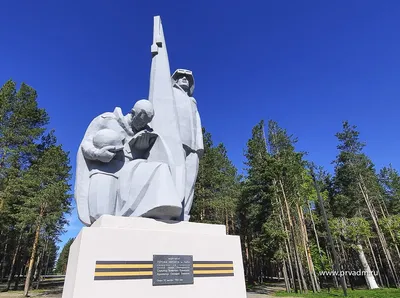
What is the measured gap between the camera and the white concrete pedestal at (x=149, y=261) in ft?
8.15

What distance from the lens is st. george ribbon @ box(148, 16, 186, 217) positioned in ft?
12.3

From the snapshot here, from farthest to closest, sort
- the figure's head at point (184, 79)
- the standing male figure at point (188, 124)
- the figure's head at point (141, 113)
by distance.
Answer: the figure's head at point (184, 79)
the standing male figure at point (188, 124)
the figure's head at point (141, 113)

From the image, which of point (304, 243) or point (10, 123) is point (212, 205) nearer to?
point (304, 243)

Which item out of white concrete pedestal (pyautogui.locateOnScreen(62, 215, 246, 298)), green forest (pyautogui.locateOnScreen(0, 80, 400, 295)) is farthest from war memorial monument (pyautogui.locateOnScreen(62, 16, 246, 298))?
green forest (pyautogui.locateOnScreen(0, 80, 400, 295))

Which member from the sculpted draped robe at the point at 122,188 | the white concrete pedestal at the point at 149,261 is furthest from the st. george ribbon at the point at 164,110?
the white concrete pedestal at the point at 149,261

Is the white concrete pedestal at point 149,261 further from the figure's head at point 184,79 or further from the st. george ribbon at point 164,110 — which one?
the figure's head at point 184,79

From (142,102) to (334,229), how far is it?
2249cm

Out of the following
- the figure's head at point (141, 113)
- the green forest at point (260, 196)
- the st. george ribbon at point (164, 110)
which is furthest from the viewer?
the green forest at point (260, 196)

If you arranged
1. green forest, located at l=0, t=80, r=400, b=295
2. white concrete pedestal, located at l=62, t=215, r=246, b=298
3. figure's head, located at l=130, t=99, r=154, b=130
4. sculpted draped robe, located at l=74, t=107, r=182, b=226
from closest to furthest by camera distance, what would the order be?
1. white concrete pedestal, located at l=62, t=215, r=246, b=298
2. sculpted draped robe, located at l=74, t=107, r=182, b=226
3. figure's head, located at l=130, t=99, r=154, b=130
4. green forest, located at l=0, t=80, r=400, b=295

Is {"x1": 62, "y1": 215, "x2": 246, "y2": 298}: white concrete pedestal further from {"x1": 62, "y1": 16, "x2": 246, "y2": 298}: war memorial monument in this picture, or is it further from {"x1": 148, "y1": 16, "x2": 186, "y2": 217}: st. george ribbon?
{"x1": 148, "y1": 16, "x2": 186, "y2": 217}: st. george ribbon

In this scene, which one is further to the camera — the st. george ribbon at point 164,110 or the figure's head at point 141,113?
the st. george ribbon at point 164,110

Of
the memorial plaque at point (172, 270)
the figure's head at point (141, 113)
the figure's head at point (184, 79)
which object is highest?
the figure's head at point (184, 79)

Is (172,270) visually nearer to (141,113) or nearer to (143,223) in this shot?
(143,223)

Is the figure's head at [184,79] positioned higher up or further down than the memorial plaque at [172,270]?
higher up
